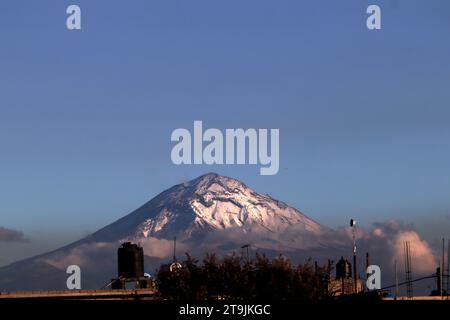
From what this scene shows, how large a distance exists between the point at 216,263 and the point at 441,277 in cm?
2882

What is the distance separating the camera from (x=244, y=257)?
438ft

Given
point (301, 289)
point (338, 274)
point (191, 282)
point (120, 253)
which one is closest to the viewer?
point (301, 289)

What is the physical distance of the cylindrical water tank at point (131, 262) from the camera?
527 ft

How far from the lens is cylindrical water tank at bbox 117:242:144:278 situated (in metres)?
161

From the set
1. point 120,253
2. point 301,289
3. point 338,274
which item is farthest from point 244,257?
point 338,274

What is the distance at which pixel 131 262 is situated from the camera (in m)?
163
